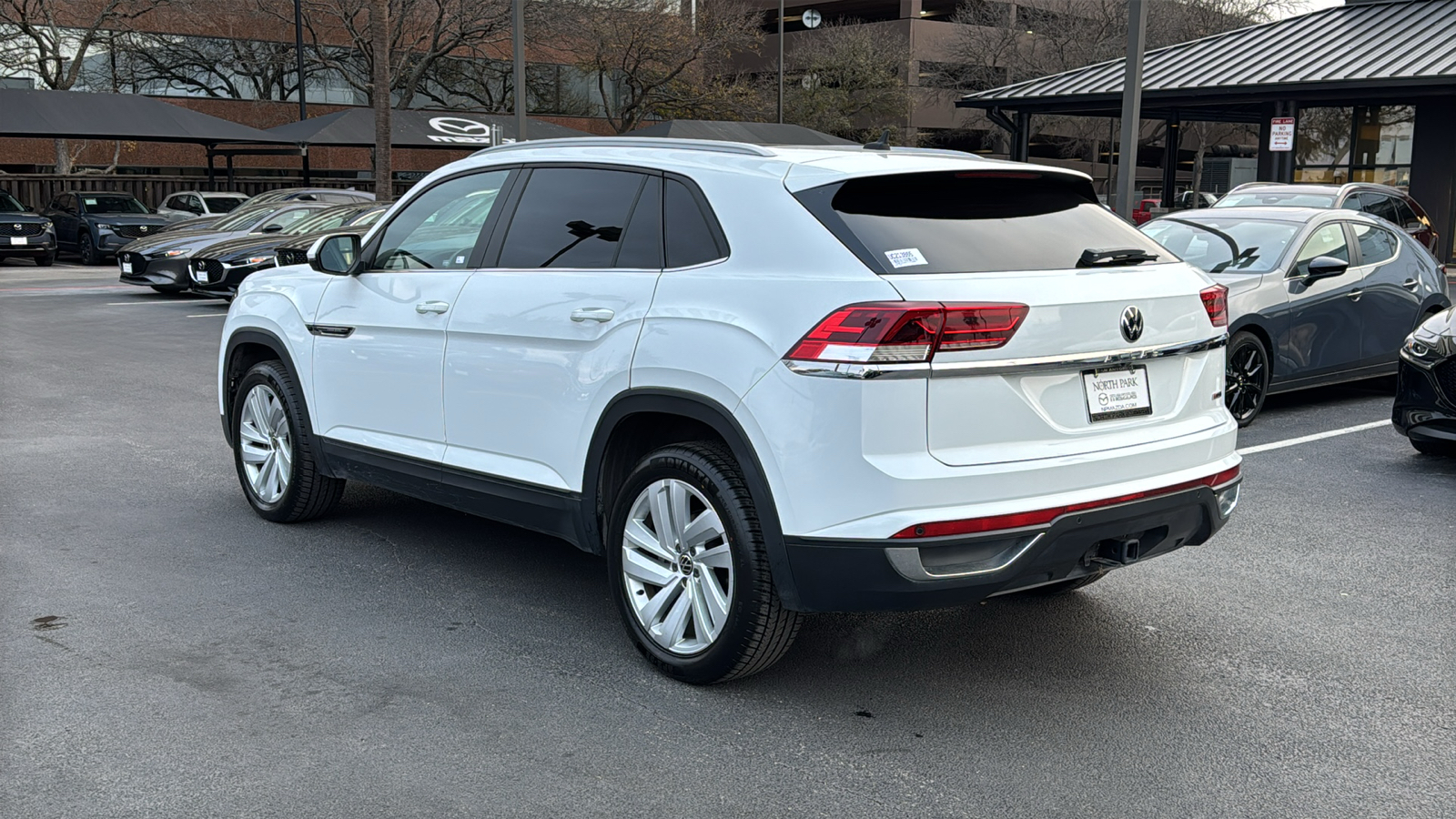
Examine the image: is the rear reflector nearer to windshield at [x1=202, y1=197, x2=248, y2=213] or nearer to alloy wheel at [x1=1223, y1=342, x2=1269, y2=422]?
alloy wheel at [x1=1223, y1=342, x2=1269, y2=422]

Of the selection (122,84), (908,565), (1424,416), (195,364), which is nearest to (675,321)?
(908,565)

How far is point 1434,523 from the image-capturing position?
689 cm

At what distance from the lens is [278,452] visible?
6609mm

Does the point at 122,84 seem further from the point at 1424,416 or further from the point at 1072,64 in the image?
the point at 1424,416

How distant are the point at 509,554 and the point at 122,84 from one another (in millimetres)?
45202

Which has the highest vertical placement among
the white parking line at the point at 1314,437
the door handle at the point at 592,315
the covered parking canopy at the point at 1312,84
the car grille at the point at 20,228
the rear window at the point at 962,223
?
the covered parking canopy at the point at 1312,84

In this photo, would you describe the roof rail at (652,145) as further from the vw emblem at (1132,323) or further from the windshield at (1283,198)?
the windshield at (1283,198)

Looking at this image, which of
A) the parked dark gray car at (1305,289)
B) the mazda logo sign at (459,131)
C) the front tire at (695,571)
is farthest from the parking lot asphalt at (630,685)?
the mazda logo sign at (459,131)

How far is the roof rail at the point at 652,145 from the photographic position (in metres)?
4.71

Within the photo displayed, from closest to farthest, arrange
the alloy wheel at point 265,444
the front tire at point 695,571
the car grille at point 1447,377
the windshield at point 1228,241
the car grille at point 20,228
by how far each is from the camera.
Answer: the front tire at point 695,571 → the alloy wheel at point 265,444 → the car grille at point 1447,377 → the windshield at point 1228,241 → the car grille at point 20,228

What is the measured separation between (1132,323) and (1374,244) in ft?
24.8

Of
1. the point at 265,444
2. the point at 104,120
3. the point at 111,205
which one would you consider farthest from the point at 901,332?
the point at 104,120

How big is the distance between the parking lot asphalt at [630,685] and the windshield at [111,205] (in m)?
25.8

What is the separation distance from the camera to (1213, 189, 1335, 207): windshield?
14680 mm
